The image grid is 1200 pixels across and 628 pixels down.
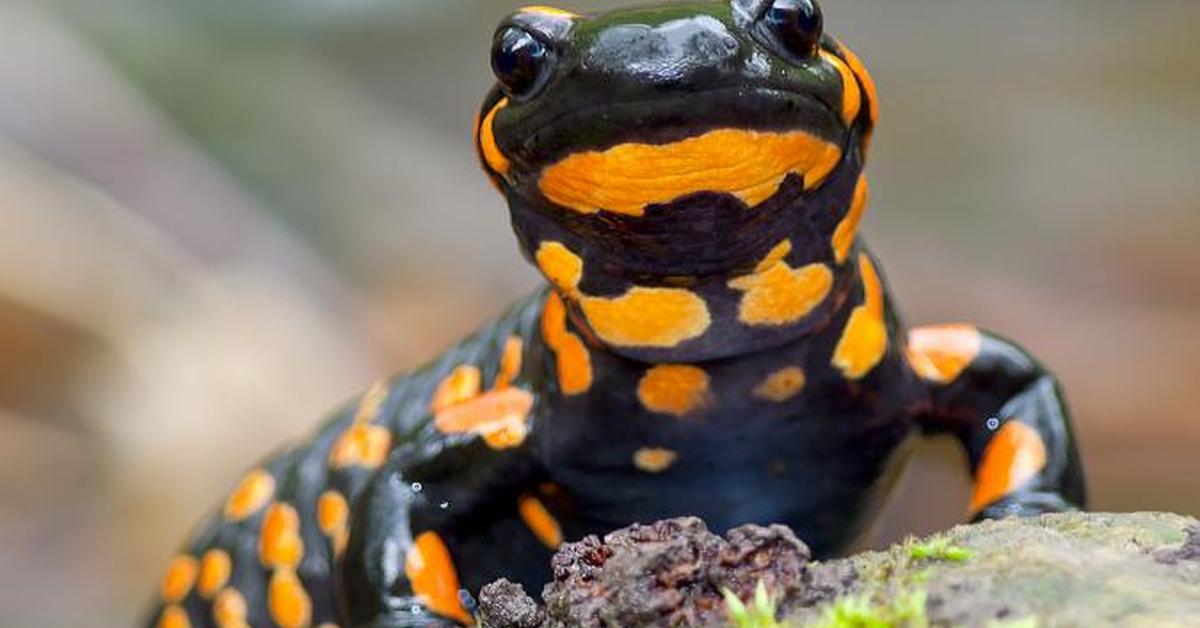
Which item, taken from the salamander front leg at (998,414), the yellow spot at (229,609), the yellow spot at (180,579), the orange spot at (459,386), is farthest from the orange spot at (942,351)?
the yellow spot at (180,579)

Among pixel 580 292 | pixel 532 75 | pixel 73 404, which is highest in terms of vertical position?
pixel 532 75

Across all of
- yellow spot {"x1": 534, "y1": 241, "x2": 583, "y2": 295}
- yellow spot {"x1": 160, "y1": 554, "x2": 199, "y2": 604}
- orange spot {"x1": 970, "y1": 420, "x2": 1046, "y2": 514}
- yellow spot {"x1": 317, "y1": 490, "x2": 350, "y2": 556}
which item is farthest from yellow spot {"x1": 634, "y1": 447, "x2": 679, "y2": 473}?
yellow spot {"x1": 160, "y1": 554, "x2": 199, "y2": 604}

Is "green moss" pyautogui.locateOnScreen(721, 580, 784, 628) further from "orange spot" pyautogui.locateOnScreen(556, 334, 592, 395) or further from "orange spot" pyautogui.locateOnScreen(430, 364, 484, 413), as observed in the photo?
"orange spot" pyautogui.locateOnScreen(430, 364, 484, 413)

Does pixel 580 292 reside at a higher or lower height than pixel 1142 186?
higher

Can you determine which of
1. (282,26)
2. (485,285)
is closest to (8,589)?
(485,285)

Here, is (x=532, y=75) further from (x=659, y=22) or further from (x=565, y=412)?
(x=565, y=412)

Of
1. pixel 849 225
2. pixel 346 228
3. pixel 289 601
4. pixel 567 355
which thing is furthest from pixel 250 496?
pixel 346 228
